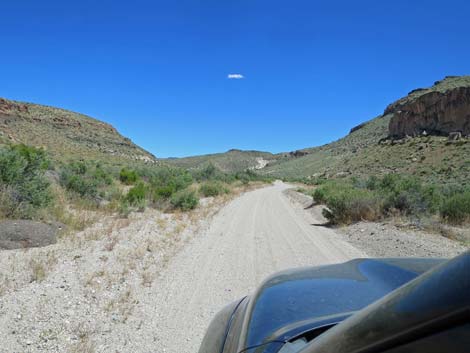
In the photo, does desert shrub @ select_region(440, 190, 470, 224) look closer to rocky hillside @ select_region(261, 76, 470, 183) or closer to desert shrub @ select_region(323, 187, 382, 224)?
desert shrub @ select_region(323, 187, 382, 224)

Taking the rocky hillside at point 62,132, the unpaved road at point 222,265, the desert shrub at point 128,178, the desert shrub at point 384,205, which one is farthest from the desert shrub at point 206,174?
the unpaved road at point 222,265

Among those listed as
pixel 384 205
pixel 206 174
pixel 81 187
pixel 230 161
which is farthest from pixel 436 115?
pixel 230 161

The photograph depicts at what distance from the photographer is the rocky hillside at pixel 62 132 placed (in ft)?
177

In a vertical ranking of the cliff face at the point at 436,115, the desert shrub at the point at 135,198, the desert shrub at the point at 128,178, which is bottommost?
the desert shrub at the point at 135,198

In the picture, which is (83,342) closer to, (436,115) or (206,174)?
(206,174)

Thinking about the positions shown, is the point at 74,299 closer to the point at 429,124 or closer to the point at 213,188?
the point at 213,188

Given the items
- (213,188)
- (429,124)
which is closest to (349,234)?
(213,188)

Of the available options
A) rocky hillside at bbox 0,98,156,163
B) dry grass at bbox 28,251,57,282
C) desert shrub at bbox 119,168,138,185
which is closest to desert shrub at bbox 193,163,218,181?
desert shrub at bbox 119,168,138,185

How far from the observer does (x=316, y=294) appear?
2.54 meters

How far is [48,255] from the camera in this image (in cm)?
704

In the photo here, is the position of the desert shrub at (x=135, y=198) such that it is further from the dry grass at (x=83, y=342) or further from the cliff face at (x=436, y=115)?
the cliff face at (x=436, y=115)

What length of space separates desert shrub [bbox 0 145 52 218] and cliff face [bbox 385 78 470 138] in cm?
7024

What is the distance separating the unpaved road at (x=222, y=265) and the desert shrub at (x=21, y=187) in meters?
4.55

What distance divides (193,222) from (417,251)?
7.33m
